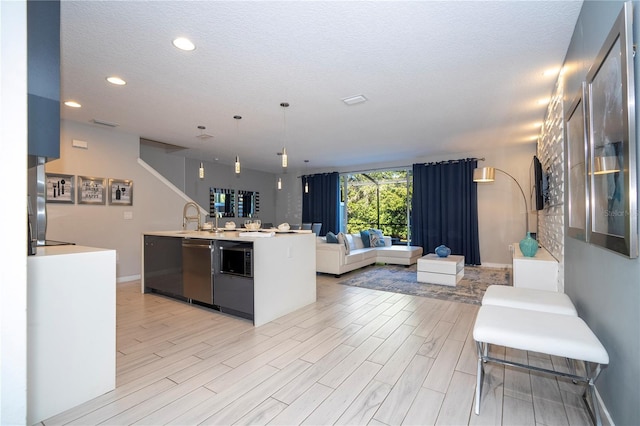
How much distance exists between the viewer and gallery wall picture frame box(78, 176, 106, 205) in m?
4.59

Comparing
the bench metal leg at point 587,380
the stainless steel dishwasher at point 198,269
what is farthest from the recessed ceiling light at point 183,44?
the bench metal leg at point 587,380

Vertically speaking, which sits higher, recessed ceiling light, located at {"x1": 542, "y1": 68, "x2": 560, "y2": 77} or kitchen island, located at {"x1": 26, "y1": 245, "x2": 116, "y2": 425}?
recessed ceiling light, located at {"x1": 542, "y1": 68, "x2": 560, "y2": 77}

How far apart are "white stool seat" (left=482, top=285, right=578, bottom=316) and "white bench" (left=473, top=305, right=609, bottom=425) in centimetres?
11

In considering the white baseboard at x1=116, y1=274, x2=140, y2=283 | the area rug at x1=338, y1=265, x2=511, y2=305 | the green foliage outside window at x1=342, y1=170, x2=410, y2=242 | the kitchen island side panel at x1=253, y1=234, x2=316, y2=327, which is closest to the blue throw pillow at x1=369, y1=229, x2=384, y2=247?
the area rug at x1=338, y1=265, x2=511, y2=305

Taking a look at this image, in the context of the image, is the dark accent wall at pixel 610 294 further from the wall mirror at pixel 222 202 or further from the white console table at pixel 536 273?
the wall mirror at pixel 222 202

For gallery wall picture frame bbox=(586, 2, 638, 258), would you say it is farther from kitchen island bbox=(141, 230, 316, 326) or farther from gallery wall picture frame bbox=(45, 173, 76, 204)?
gallery wall picture frame bbox=(45, 173, 76, 204)

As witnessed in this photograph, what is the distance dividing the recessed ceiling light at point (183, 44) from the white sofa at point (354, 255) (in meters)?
3.79

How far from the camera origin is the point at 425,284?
189 inches

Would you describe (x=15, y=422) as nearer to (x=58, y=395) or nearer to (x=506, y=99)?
(x=58, y=395)

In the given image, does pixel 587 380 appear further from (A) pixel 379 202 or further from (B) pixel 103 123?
(A) pixel 379 202

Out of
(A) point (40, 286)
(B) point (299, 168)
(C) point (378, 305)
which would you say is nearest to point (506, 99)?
(C) point (378, 305)

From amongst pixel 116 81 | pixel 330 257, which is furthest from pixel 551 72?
pixel 116 81

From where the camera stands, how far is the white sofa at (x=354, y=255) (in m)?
5.44

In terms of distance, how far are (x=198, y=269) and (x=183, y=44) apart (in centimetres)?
236
